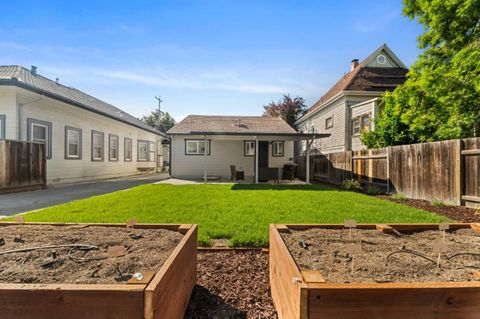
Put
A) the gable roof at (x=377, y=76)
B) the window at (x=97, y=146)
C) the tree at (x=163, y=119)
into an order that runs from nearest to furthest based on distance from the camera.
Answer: the window at (x=97, y=146) < the gable roof at (x=377, y=76) < the tree at (x=163, y=119)

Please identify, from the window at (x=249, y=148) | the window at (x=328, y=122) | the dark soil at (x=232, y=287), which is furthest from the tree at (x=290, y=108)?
the dark soil at (x=232, y=287)

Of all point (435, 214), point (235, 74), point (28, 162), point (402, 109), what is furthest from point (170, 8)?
point (402, 109)

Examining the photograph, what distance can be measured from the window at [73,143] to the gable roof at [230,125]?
468cm

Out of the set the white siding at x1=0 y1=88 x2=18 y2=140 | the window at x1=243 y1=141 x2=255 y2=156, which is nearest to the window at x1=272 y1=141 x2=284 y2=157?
the window at x1=243 y1=141 x2=255 y2=156

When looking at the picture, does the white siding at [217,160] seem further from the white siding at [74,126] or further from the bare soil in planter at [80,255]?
the bare soil in planter at [80,255]

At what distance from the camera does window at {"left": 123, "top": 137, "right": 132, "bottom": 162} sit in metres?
18.0

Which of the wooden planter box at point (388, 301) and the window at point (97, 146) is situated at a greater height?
the window at point (97, 146)

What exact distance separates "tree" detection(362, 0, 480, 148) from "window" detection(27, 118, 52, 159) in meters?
14.3

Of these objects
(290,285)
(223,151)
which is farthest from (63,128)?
(290,285)

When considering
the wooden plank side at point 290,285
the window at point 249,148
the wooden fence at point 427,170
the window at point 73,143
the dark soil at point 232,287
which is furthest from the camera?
the window at point 249,148

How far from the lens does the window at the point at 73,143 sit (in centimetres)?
1198

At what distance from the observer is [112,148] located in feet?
53.3

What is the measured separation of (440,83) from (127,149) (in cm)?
1794

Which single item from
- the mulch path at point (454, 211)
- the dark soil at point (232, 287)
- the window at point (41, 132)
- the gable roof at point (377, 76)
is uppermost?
the gable roof at point (377, 76)
